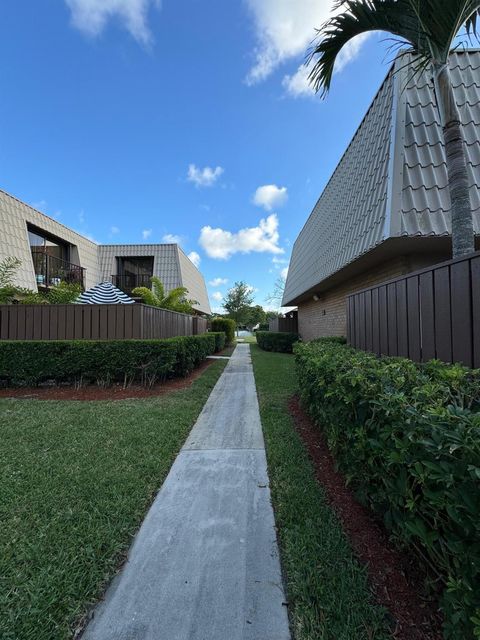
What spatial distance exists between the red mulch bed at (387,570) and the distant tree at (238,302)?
38170mm

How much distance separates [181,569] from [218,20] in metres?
11.1

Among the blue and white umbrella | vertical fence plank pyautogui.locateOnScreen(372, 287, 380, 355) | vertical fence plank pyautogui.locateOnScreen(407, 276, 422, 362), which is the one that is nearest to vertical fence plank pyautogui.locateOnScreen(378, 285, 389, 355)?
vertical fence plank pyautogui.locateOnScreen(372, 287, 380, 355)

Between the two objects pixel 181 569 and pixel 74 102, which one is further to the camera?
pixel 74 102

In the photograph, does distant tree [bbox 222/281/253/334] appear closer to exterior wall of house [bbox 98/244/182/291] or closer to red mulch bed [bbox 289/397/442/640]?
exterior wall of house [bbox 98/244/182/291]

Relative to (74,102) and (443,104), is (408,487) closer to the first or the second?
(443,104)

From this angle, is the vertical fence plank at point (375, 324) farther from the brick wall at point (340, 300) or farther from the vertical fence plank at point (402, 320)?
the brick wall at point (340, 300)

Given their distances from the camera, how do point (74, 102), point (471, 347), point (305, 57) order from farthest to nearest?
point (74, 102) < point (305, 57) < point (471, 347)

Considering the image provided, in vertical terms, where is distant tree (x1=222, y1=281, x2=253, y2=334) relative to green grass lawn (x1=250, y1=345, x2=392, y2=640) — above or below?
above

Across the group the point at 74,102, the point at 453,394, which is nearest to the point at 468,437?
the point at 453,394

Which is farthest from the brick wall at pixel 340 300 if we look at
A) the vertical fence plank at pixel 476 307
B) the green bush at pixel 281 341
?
the vertical fence plank at pixel 476 307

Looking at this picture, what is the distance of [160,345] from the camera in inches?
283

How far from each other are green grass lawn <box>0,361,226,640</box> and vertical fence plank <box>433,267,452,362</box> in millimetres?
2929

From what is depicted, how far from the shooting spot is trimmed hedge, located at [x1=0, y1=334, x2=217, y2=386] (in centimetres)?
695

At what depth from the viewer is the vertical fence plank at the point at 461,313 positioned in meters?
2.32
